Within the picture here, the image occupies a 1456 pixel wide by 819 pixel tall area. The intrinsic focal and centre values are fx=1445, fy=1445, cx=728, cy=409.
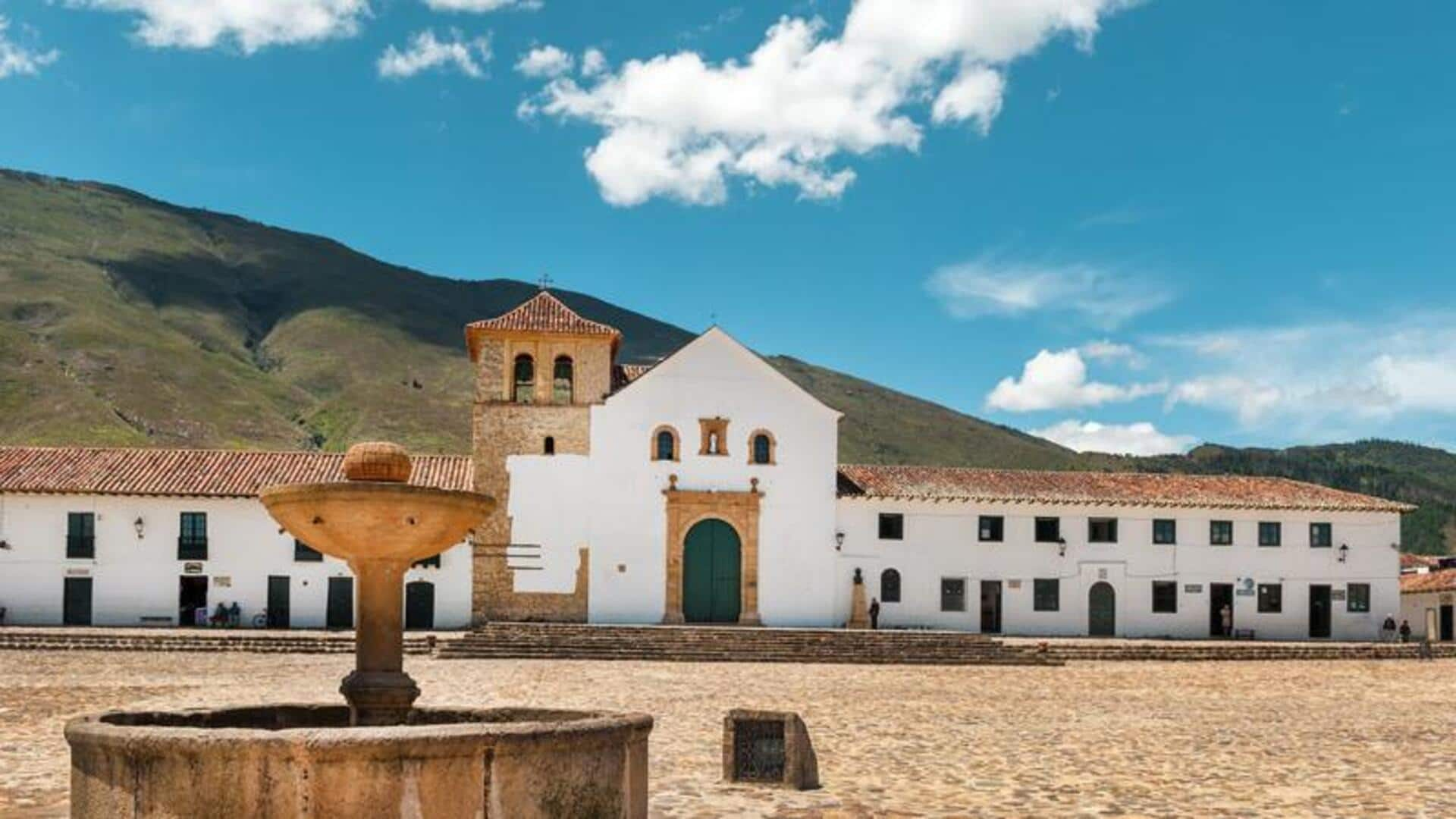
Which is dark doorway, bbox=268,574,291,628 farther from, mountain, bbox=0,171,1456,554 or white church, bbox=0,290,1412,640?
mountain, bbox=0,171,1456,554

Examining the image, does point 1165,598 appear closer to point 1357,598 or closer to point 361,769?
point 1357,598

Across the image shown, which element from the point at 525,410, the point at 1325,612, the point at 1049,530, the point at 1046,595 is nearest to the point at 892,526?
the point at 1049,530

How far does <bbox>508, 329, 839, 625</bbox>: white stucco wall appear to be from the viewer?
37.2m

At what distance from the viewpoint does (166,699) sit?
60.5 ft

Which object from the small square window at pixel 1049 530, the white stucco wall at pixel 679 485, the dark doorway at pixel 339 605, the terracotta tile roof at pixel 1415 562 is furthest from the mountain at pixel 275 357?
the small square window at pixel 1049 530

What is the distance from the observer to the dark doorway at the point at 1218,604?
134ft

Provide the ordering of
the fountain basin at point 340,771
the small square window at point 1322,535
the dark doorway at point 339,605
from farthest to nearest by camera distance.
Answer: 1. the small square window at point 1322,535
2. the dark doorway at point 339,605
3. the fountain basin at point 340,771

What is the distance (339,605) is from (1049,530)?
19320 mm

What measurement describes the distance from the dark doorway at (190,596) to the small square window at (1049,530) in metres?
22.3

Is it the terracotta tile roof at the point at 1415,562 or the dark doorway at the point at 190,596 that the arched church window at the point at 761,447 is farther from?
the terracotta tile roof at the point at 1415,562

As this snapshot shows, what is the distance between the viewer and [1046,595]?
40.2 meters

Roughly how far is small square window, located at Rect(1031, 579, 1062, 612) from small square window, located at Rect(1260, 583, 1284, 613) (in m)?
6.12

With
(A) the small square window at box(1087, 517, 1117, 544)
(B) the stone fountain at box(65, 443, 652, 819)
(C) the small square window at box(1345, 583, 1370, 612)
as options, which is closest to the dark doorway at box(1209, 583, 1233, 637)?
(A) the small square window at box(1087, 517, 1117, 544)

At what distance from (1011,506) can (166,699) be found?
2635 centimetres
